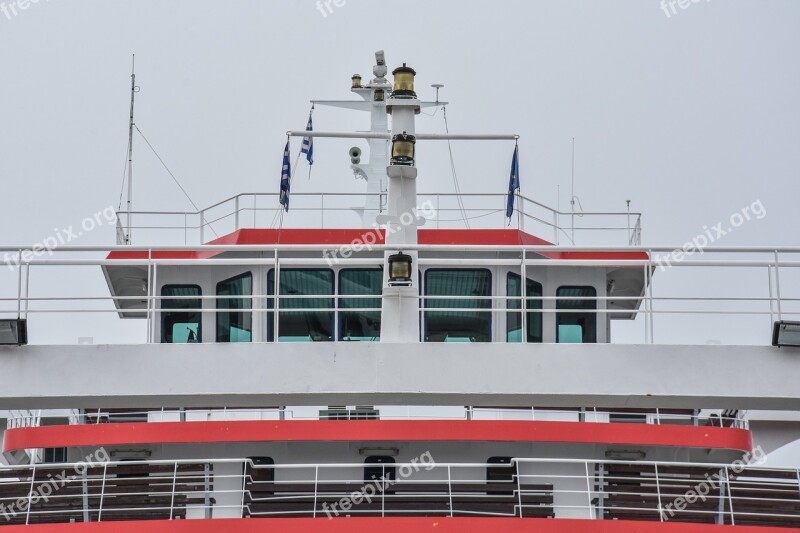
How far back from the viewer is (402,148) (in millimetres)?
14172

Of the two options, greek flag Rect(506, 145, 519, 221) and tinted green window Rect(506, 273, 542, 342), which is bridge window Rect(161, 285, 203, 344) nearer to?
tinted green window Rect(506, 273, 542, 342)

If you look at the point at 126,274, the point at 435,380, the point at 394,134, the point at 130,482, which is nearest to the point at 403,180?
the point at 394,134

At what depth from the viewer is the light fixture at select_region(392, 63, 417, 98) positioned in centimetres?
1430

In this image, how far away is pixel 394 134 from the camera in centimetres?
1420

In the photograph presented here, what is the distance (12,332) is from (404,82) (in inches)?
200

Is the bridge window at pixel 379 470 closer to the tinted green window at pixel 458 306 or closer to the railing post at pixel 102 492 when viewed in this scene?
the tinted green window at pixel 458 306

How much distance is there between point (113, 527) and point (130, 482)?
52.4 inches

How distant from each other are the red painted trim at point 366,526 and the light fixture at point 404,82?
4.74m

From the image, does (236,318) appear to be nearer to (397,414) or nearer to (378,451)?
(397,414)

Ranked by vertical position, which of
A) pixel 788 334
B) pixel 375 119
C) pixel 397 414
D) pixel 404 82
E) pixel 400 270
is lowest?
pixel 397 414

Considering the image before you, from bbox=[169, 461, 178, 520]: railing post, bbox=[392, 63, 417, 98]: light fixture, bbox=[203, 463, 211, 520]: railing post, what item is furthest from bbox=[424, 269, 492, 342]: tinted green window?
bbox=[169, 461, 178, 520]: railing post

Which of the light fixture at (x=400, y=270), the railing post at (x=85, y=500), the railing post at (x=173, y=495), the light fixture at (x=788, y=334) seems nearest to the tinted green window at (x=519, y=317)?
the light fixture at (x=400, y=270)

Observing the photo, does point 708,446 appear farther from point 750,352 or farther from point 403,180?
point 403,180

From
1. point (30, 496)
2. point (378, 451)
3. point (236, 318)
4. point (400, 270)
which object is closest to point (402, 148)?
point (400, 270)
